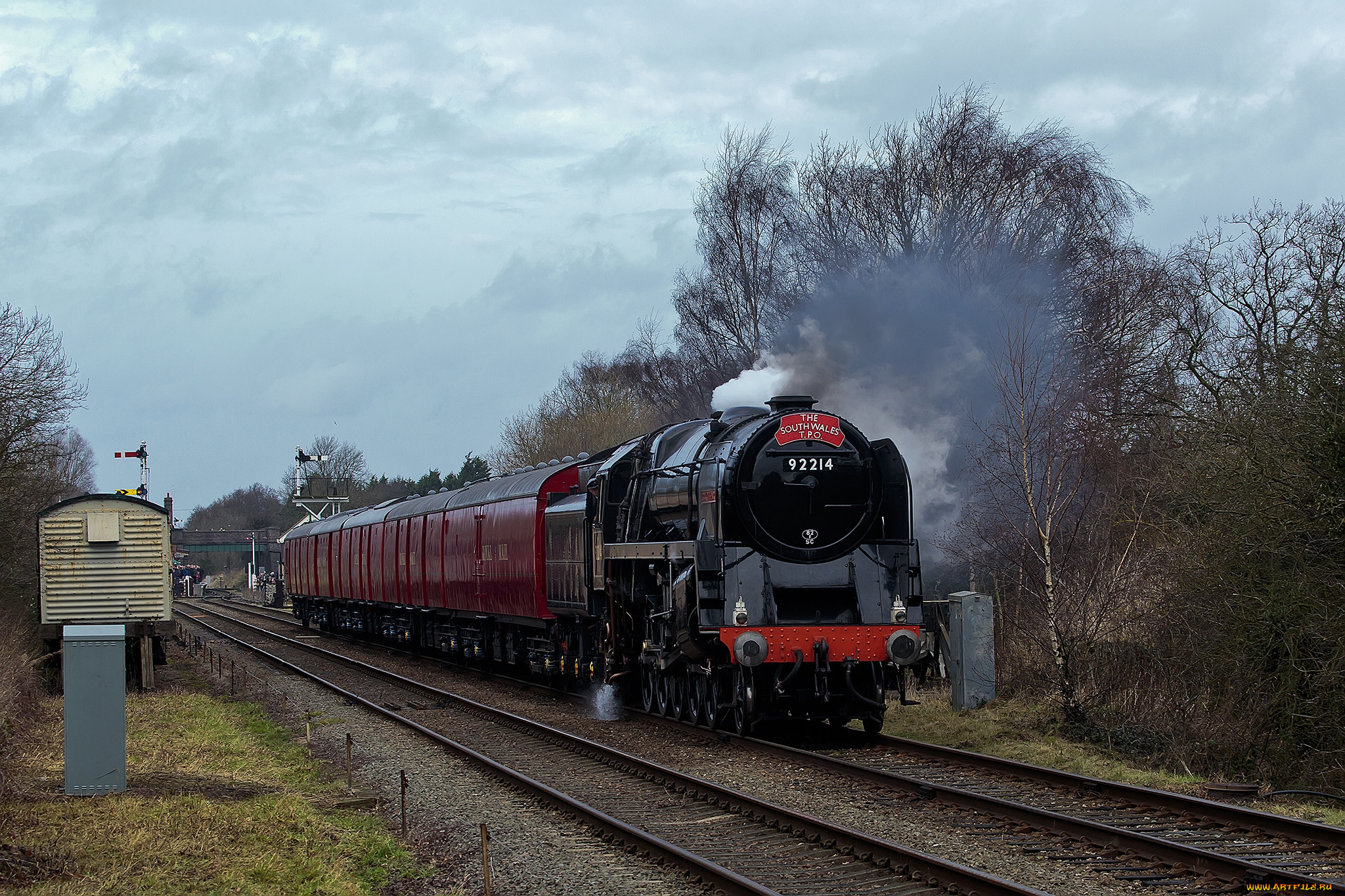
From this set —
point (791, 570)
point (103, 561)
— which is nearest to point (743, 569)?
point (791, 570)

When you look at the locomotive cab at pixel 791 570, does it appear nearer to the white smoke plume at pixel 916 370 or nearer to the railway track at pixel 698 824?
the railway track at pixel 698 824

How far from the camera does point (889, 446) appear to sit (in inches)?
499

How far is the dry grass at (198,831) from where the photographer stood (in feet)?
23.3

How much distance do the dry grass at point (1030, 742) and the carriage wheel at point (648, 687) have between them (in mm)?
2854

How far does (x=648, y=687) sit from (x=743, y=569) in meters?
3.90

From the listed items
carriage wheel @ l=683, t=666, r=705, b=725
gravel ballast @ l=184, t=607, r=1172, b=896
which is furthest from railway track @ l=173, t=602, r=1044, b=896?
carriage wheel @ l=683, t=666, r=705, b=725

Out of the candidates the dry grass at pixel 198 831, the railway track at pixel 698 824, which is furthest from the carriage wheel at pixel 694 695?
the dry grass at pixel 198 831

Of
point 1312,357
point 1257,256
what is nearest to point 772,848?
point 1312,357

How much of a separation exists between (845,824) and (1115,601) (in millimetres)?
5866

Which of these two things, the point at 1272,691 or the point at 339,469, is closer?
the point at 1272,691

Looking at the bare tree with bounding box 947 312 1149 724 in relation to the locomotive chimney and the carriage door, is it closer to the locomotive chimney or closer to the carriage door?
the locomotive chimney

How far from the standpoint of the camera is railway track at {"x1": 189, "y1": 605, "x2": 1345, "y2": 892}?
6.70 metres

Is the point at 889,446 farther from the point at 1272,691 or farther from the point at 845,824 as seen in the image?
the point at 845,824

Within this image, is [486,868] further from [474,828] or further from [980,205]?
[980,205]
